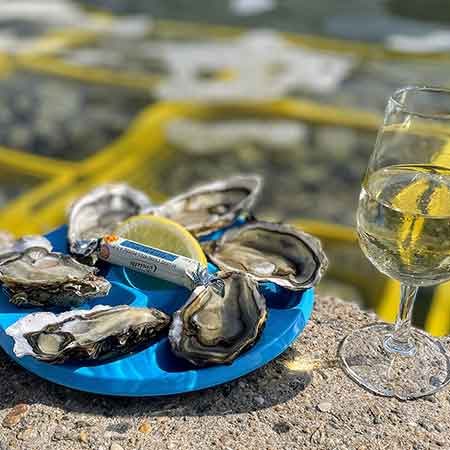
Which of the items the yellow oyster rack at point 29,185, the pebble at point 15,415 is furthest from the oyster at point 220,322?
the yellow oyster rack at point 29,185

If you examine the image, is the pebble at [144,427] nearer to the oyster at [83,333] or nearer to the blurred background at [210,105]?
the oyster at [83,333]

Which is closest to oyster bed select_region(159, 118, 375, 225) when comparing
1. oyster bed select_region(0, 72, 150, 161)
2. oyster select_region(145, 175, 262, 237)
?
oyster bed select_region(0, 72, 150, 161)

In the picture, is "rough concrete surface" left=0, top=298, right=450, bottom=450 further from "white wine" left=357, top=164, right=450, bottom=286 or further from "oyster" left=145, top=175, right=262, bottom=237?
"oyster" left=145, top=175, right=262, bottom=237

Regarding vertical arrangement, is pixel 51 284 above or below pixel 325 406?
above

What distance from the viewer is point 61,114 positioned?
4.98 meters

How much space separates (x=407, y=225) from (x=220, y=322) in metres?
0.33

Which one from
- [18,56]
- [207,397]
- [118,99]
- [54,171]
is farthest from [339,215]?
[18,56]

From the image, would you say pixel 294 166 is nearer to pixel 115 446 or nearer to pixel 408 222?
pixel 408 222

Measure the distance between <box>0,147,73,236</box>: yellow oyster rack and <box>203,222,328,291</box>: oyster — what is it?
2100 millimetres

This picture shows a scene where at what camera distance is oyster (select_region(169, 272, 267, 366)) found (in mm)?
1045

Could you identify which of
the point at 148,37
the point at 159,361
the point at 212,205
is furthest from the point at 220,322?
the point at 148,37

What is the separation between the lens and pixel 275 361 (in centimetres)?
117

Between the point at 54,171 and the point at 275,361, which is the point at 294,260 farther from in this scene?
the point at 54,171

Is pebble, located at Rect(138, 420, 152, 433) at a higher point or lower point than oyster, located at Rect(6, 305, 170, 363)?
lower
